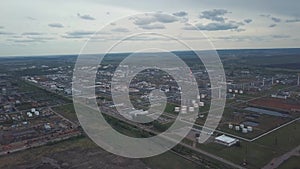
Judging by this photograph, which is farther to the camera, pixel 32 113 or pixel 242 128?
pixel 32 113

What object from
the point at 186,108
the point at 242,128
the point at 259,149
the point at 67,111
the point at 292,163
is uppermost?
the point at 186,108

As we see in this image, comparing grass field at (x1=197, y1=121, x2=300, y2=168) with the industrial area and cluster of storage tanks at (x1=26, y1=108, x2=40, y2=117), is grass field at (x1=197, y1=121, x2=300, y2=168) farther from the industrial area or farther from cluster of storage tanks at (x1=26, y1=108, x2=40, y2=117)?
cluster of storage tanks at (x1=26, y1=108, x2=40, y2=117)

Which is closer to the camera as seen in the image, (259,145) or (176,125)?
(259,145)

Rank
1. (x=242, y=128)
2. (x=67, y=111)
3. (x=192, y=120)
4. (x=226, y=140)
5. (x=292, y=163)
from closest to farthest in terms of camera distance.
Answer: (x=292, y=163) → (x=226, y=140) → (x=242, y=128) → (x=192, y=120) → (x=67, y=111)

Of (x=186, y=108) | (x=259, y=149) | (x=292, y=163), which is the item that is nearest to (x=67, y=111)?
(x=186, y=108)

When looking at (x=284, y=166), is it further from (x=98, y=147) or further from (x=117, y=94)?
(x=117, y=94)


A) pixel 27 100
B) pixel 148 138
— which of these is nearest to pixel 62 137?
pixel 148 138

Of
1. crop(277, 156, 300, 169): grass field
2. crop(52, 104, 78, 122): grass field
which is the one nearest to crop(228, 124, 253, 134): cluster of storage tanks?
crop(277, 156, 300, 169): grass field

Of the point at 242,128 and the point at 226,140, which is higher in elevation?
the point at 242,128

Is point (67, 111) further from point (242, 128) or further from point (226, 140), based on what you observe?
point (242, 128)
